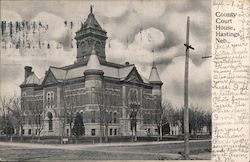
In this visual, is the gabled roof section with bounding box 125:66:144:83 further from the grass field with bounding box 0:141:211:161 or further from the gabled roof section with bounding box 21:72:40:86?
the gabled roof section with bounding box 21:72:40:86

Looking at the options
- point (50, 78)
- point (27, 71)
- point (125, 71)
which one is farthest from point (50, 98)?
point (125, 71)

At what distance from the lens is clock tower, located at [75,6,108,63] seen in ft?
16.6

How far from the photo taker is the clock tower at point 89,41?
5059 millimetres

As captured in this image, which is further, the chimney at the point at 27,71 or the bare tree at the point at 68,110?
the bare tree at the point at 68,110

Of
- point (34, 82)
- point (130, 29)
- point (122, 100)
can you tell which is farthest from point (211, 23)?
point (34, 82)

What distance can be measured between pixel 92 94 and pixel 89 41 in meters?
0.62

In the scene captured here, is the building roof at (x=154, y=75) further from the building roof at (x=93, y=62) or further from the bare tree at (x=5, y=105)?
the bare tree at (x=5, y=105)

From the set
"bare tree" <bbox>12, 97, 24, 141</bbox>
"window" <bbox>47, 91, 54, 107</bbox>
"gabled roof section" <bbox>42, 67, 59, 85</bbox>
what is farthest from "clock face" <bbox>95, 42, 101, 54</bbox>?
"bare tree" <bbox>12, 97, 24, 141</bbox>

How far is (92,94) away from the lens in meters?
5.11

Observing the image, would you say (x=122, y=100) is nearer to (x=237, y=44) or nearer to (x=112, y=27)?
(x=112, y=27)

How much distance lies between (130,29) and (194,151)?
162 cm

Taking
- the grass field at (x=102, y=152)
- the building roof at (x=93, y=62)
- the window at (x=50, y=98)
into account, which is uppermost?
the building roof at (x=93, y=62)

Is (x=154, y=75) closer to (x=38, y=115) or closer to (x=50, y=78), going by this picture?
(x=50, y=78)

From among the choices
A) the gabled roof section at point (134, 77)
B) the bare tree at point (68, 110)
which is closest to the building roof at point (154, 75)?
the gabled roof section at point (134, 77)
